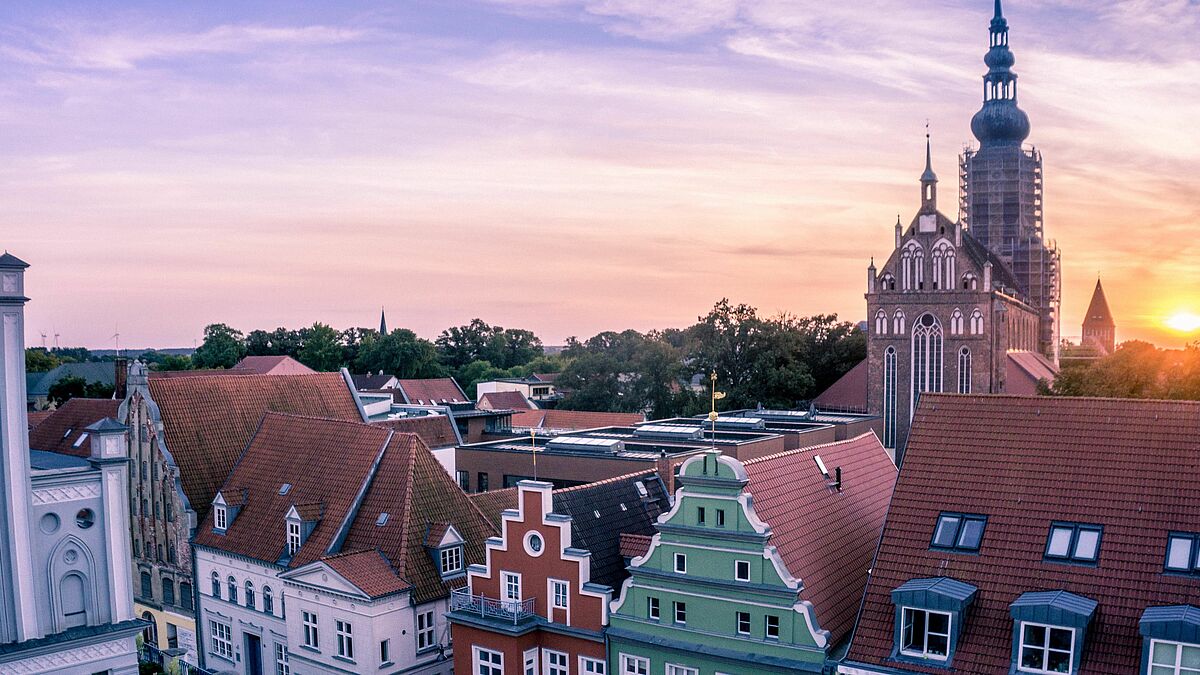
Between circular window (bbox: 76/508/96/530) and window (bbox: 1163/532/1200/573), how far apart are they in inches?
1052

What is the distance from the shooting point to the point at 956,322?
230ft

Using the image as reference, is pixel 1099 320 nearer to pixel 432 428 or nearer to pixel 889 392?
pixel 889 392

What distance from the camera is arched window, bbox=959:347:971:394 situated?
69625mm

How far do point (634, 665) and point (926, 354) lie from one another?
52.1m

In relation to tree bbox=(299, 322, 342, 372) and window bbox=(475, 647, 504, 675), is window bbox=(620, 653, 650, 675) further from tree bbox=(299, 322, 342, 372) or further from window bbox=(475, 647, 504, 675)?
tree bbox=(299, 322, 342, 372)

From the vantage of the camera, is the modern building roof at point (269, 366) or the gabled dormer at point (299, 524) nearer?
the gabled dormer at point (299, 524)

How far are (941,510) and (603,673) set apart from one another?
34.9 feet

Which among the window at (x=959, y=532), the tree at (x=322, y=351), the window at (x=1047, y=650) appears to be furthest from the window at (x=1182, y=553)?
the tree at (x=322, y=351)

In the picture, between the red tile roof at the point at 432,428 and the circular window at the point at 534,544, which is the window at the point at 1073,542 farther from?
the red tile roof at the point at 432,428

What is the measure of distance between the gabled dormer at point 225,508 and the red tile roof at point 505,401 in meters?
63.8

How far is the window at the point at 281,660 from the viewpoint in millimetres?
32938

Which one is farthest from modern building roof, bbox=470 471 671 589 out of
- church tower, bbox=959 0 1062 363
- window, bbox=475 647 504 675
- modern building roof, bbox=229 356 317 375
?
modern building roof, bbox=229 356 317 375

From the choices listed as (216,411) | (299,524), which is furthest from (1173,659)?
(216,411)

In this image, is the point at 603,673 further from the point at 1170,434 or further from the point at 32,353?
the point at 32,353
